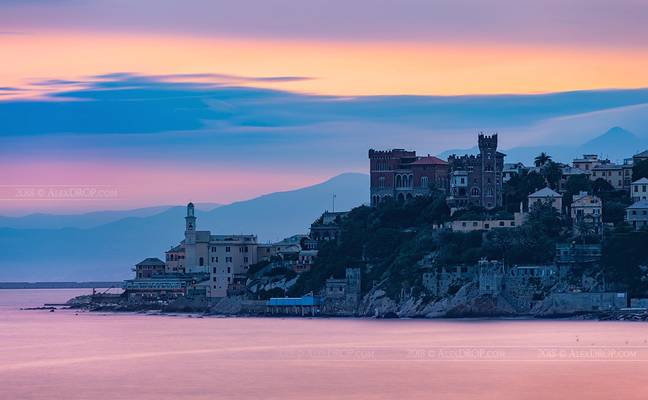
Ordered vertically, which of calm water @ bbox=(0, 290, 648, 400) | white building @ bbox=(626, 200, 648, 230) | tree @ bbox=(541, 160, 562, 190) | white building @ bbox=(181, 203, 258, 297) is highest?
tree @ bbox=(541, 160, 562, 190)

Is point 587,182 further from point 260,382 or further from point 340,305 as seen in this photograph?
point 260,382

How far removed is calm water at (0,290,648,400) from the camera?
8125 cm

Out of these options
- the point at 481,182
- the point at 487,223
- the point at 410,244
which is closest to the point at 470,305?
the point at 487,223

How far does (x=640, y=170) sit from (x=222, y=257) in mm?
37807

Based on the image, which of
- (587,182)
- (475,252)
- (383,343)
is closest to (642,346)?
(383,343)

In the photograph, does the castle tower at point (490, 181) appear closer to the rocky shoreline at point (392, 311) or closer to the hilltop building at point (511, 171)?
the hilltop building at point (511, 171)

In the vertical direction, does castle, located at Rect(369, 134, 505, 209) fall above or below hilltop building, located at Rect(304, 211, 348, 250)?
above

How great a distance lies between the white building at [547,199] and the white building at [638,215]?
590 cm

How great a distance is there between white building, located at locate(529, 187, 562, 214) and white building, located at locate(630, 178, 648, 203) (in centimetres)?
667

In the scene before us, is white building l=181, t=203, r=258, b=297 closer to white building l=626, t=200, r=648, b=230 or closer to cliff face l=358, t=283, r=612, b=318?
cliff face l=358, t=283, r=612, b=318

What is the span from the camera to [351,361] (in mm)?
95875

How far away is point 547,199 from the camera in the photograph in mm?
147125

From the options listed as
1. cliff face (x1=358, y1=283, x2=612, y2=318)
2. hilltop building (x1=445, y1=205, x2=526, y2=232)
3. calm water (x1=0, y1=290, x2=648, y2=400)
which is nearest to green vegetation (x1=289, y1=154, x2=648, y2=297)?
hilltop building (x1=445, y1=205, x2=526, y2=232)

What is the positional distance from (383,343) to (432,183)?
51944 millimetres
